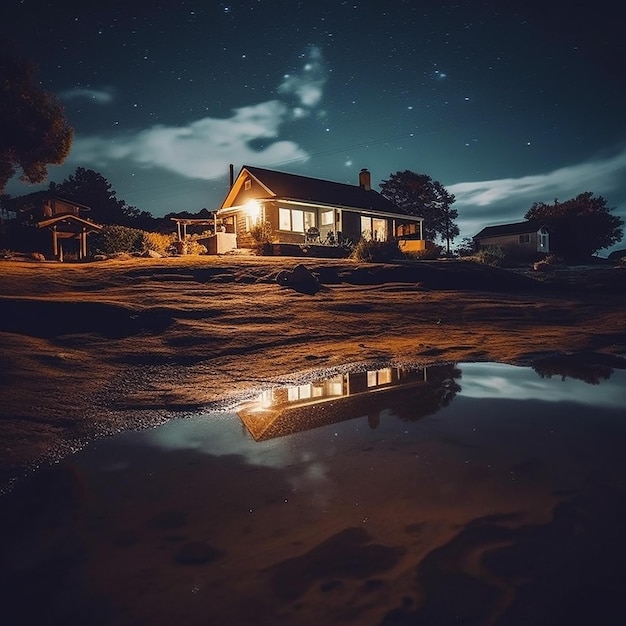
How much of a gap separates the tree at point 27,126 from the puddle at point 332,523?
A: 22.6 metres

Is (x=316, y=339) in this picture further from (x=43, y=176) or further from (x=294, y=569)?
(x=43, y=176)

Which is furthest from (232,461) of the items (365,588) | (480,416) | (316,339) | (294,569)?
(316,339)

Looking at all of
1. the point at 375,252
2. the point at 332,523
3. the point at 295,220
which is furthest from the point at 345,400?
the point at 295,220

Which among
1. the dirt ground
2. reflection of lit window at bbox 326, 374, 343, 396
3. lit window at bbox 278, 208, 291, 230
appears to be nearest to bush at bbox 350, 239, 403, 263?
Answer: the dirt ground

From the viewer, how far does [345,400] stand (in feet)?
17.2

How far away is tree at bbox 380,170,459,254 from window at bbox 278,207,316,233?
22486mm

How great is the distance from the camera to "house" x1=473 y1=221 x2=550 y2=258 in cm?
4634

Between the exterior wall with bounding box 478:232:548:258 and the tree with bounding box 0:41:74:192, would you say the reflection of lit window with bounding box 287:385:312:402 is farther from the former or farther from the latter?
the exterior wall with bounding box 478:232:548:258

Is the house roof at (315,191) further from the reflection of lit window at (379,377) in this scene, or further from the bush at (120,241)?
the reflection of lit window at (379,377)

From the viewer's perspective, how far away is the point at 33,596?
2.10m

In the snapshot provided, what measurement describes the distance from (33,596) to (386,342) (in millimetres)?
7797

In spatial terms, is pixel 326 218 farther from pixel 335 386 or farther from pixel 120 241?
pixel 335 386

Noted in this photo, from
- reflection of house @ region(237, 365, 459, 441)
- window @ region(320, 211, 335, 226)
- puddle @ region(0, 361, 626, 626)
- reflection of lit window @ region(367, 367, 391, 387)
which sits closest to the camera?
puddle @ region(0, 361, 626, 626)

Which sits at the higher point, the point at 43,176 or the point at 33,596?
the point at 43,176
